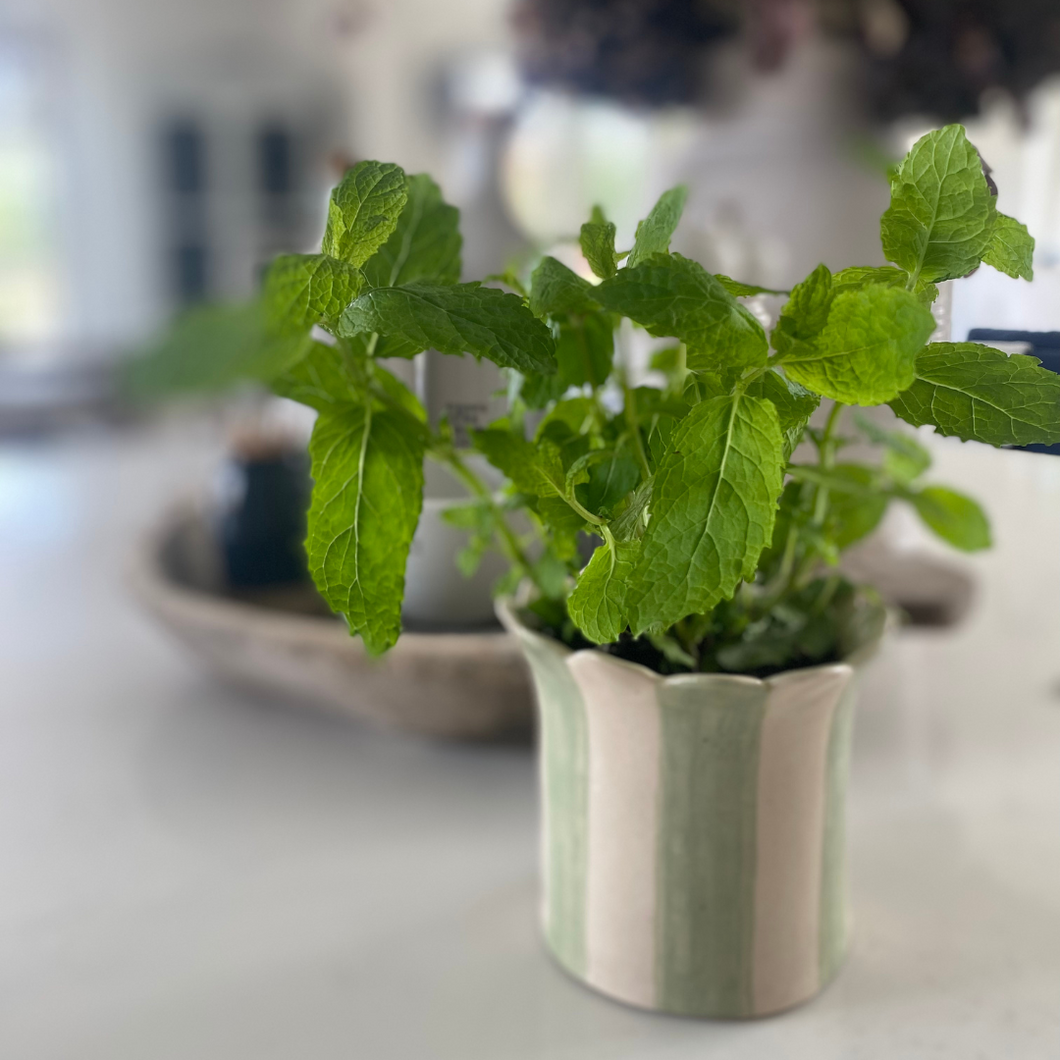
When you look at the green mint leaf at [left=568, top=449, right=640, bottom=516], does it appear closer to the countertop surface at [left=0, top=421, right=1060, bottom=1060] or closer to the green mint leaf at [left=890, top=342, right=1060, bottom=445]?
the green mint leaf at [left=890, top=342, right=1060, bottom=445]

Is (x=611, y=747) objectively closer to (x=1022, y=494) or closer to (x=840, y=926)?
(x=840, y=926)

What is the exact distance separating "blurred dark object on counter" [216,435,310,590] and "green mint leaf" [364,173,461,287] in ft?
1.29

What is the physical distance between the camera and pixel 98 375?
3609 mm

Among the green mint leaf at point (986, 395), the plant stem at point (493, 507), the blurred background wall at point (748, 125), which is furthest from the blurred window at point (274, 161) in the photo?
the green mint leaf at point (986, 395)

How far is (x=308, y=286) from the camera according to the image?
237 mm

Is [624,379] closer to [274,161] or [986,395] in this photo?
[986,395]

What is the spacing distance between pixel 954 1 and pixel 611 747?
2.08 feet

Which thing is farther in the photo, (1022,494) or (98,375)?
(98,375)

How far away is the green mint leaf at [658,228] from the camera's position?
0.77 feet

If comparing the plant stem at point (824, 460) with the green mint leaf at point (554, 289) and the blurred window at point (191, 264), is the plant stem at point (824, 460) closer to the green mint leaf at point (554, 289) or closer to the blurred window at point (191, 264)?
the green mint leaf at point (554, 289)

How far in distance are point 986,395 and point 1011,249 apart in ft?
0.13

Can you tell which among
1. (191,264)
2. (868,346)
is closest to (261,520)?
(868,346)

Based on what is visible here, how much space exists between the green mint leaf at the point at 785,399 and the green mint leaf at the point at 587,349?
2.6 inches

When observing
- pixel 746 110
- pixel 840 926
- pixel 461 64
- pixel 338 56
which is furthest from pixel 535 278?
pixel 338 56
